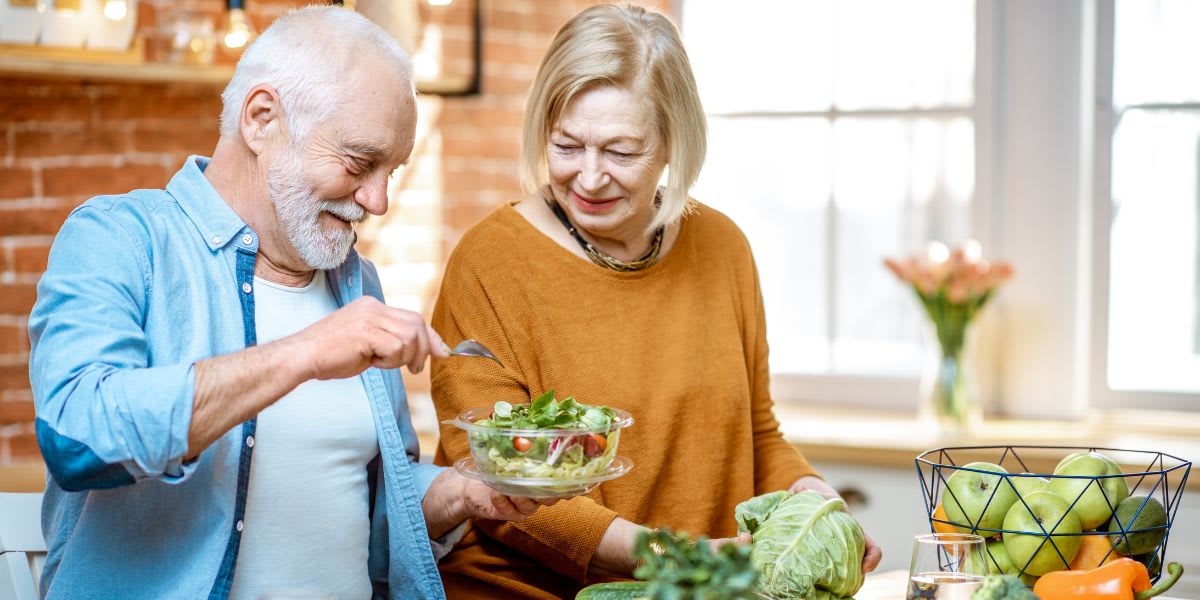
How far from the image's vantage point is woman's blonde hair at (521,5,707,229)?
6.35 feet

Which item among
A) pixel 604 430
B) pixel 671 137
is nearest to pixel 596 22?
pixel 671 137

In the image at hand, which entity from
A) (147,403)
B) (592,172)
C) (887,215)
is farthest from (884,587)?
(887,215)

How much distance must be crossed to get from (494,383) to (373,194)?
39cm

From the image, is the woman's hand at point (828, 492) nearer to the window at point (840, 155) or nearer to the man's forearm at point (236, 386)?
the man's forearm at point (236, 386)

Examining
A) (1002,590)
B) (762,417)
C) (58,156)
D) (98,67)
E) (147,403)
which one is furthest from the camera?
(58,156)

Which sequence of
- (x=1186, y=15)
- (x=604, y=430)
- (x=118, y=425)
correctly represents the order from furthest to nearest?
(x=1186, y=15), (x=604, y=430), (x=118, y=425)

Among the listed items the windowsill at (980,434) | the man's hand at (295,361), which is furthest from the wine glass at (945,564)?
the windowsill at (980,434)

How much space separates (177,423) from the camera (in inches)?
51.9

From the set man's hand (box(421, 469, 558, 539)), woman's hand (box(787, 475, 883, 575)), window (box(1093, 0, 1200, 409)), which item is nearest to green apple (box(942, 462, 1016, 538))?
woman's hand (box(787, 475, 883, 575))

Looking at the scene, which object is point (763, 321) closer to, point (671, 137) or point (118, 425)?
point (671, 137)

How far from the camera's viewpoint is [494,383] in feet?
6.22

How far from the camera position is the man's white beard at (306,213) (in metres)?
1.60

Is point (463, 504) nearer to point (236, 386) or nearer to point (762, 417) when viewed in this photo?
point (236, 386)

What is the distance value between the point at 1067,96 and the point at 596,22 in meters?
1.79
